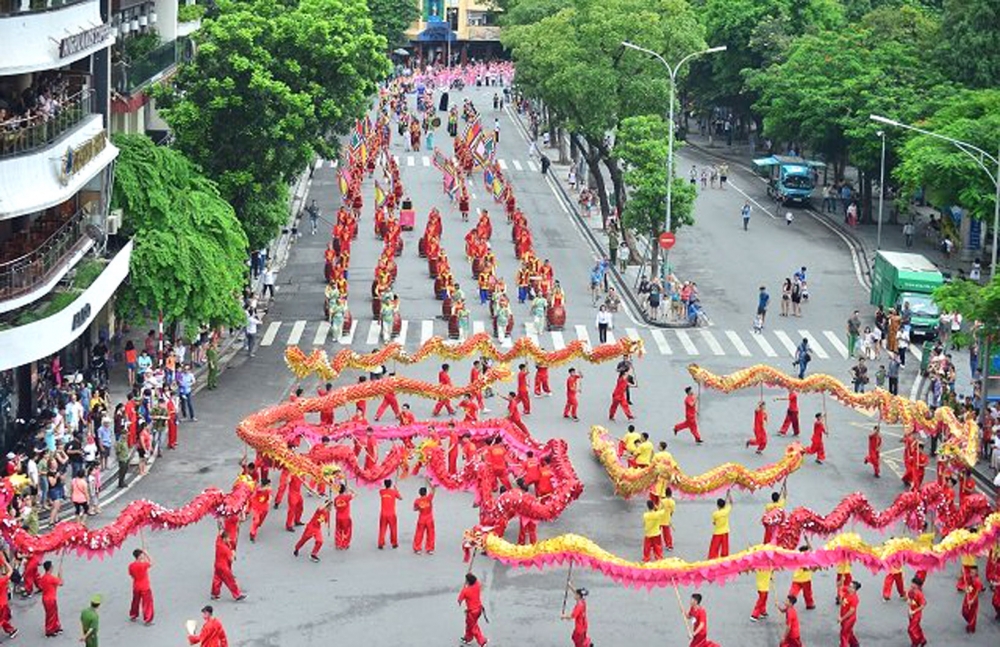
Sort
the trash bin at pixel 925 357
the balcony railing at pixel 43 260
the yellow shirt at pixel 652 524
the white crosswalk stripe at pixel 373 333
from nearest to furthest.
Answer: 1. the yellow shirt at pixel 652 524
2. the balcony railing at pixel 43 260
3. the trash bin at pixel 925 357
4. the white crosswalk stripe at pixel 373 333

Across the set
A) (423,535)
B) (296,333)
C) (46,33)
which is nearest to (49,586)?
(423,535)

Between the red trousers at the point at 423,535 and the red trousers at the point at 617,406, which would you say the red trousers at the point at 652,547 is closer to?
the red trousers at the point at 423,535

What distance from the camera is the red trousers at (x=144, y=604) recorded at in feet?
98.7

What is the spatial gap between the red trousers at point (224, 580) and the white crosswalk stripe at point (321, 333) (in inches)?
849

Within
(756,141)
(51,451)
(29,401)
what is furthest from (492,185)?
(51,451)

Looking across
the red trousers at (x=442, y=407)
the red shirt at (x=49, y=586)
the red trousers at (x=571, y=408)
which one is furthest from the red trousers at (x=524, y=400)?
the red shirt at (x=49, y=586)

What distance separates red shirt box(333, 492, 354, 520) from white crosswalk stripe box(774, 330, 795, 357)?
73.5 ft

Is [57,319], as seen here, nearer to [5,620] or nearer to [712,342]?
[5,620]

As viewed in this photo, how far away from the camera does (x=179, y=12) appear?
6494cm

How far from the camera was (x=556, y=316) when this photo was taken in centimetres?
5538

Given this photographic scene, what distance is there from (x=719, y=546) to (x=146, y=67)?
3007 cm

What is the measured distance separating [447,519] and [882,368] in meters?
17.8

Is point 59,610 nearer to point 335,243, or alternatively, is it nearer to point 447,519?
point 447,519

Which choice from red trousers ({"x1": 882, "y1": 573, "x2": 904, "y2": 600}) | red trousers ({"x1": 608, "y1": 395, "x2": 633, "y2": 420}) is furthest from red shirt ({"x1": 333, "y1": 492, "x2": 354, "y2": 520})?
red trousers ({"x1": 608, "y1": 395, "x2": 633, "y2": 420})
